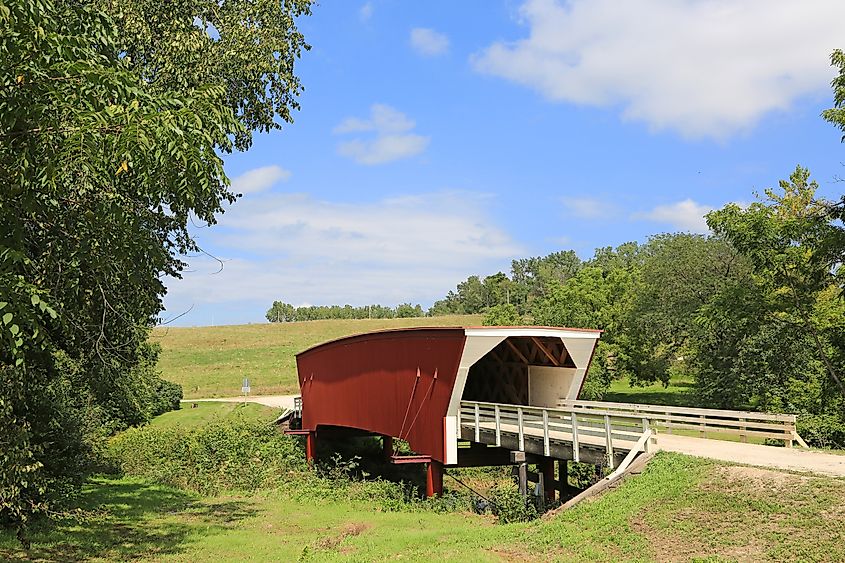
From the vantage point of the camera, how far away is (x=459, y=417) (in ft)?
58.5

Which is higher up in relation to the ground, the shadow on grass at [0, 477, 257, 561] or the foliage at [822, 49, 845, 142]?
the foliage at [822, 49, 845, 142]

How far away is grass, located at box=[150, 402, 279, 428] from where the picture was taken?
120 feet

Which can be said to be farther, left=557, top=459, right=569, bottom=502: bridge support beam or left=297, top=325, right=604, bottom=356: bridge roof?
left=557, top=459, right=569, bottom=502: bridge support beam

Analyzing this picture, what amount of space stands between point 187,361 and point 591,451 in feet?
200

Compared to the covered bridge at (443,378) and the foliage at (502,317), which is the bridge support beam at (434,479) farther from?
the foliage at (502,317)

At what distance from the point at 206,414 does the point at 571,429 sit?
28459 millimetres

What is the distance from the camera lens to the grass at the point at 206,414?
36594 millimetres

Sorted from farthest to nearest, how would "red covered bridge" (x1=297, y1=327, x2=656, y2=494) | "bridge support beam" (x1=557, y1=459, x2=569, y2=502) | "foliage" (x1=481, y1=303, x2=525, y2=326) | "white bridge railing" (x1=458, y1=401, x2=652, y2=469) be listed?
"foliage" (x1=481, y1=303, x2=525, y2=326) < "bridge support beam" (x1=557, y1=459, x2=569, y2=502) < "red covered bridge" (x1=297, y1=327, x2=656, y2=494) < "white bridge railing" (x1=458, y1=401, x2=652, y2=469)

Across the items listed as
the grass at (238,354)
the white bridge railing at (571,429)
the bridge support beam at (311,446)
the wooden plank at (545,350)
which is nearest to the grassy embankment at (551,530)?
the white bridge railing at (571,429)

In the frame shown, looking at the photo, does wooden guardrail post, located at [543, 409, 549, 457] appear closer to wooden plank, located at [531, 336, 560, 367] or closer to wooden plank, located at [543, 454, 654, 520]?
wooden plank, located at [543, 454, 654, 520]

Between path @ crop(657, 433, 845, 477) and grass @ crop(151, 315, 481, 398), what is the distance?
1184 inches

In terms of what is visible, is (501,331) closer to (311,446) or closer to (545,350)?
(545,350)

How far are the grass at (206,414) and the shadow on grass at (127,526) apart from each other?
14.4m

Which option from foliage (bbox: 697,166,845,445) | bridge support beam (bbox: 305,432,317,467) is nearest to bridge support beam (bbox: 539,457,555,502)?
foliage (bbox: 697,166,845,445)
